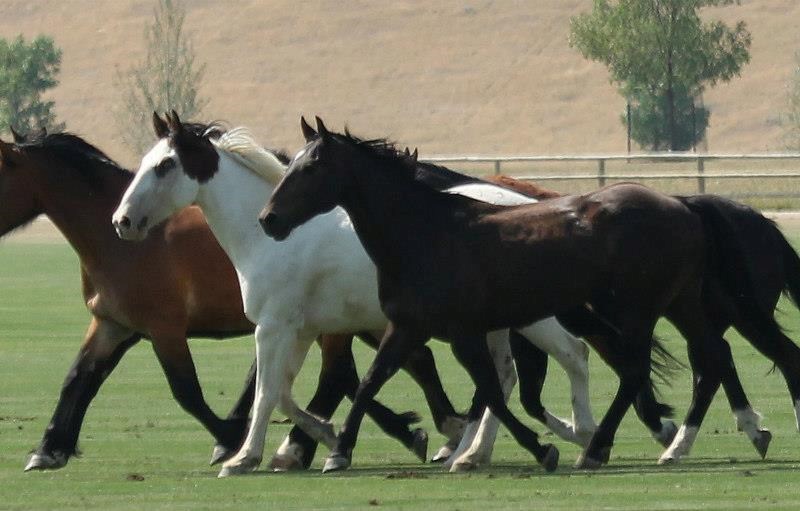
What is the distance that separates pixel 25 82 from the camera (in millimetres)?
88125

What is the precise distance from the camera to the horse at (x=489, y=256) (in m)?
11.9

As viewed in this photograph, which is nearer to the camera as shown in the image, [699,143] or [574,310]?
[574,310]

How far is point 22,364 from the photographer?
65.6ft

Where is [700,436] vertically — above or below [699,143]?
above

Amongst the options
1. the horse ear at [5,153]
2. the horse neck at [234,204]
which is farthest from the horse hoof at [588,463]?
the horse ear at [5,153]

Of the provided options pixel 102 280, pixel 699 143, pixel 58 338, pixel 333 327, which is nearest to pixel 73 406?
pixel 102 280

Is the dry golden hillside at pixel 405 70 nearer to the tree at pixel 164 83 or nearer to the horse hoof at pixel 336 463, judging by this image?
the tree at pixel 164 83

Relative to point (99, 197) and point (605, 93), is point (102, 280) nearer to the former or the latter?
point (99, 197)

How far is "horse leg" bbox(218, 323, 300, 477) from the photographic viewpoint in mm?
12125

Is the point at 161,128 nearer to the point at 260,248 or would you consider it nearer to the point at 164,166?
the point at 164,166

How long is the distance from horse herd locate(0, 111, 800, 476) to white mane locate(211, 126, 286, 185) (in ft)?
0.04

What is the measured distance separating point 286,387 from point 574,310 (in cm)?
184

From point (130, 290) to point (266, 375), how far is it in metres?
1.08

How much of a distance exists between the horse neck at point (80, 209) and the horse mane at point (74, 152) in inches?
2.1
